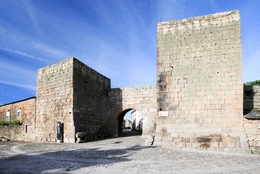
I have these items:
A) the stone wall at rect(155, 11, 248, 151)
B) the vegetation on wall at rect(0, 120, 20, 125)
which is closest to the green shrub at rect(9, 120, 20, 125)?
the vegetation on wall at rect(0, 120, 20, 125)

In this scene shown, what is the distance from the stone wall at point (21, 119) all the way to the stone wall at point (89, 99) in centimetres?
435

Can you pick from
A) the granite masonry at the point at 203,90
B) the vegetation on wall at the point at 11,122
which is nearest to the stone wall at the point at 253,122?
the granite masonry at the point at 203,90

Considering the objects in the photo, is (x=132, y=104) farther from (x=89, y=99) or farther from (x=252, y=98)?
(x=252, y=98)

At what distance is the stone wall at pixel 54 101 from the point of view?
13339 millimetres

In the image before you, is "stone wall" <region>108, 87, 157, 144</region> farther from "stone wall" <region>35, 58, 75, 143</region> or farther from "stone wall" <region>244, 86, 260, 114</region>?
"stone wall" <region>244, 86, 260, 114</region>

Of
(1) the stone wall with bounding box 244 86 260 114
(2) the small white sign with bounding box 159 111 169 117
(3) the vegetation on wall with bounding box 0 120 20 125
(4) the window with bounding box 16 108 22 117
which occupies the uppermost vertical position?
(1) the stone wall with bounding box 244 86 260 114

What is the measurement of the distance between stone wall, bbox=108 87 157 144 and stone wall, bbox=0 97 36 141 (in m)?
5.85

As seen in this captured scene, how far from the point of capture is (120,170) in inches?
219

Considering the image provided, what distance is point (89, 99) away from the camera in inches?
589

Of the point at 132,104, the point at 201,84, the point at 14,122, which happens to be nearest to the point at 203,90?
the point at 201,84

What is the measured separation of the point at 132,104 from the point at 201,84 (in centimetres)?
732

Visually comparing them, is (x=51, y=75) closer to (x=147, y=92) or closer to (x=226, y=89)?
A: (x=147, y=92)

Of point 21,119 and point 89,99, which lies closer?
point 89,99

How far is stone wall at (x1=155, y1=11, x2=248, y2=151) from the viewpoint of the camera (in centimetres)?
932
